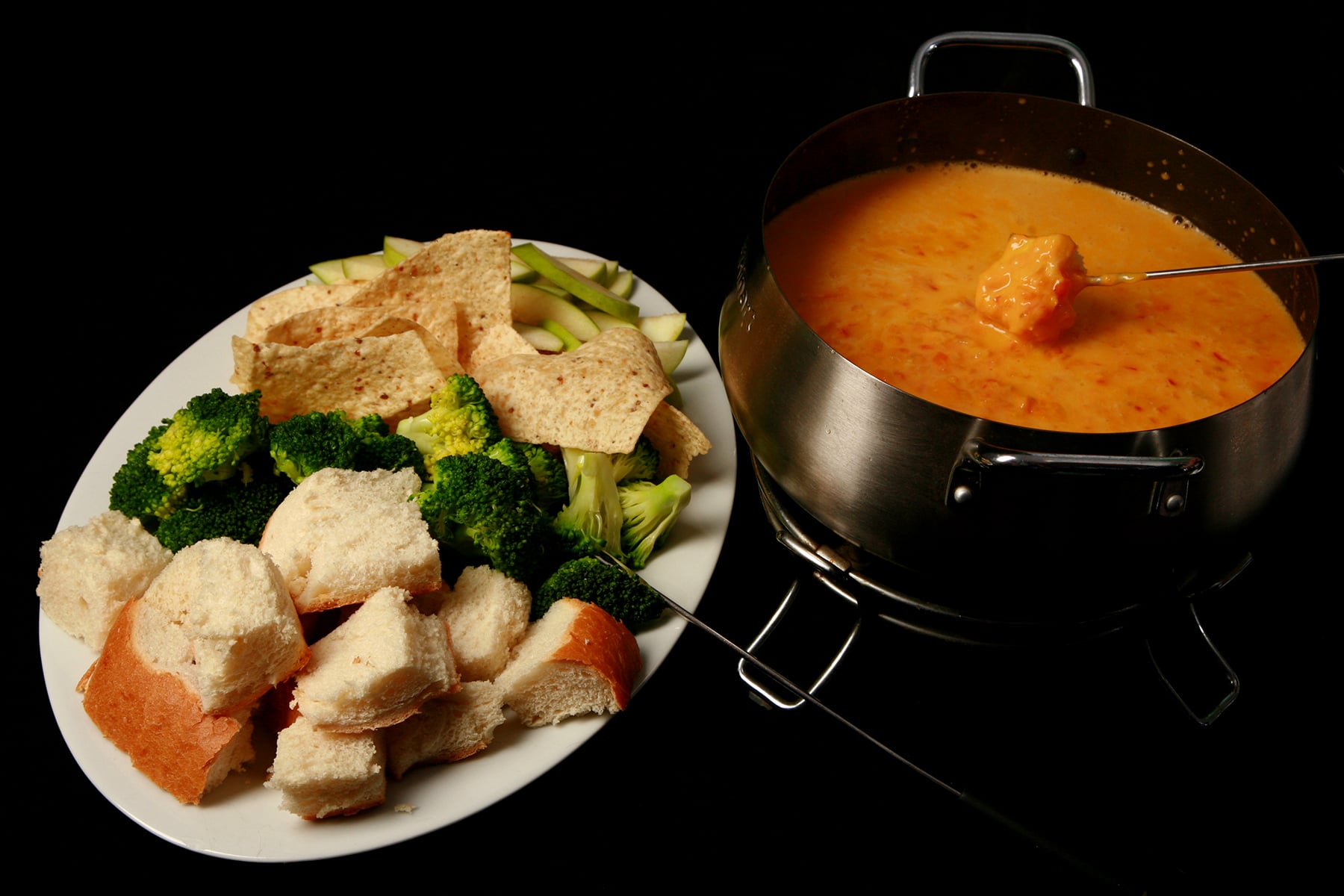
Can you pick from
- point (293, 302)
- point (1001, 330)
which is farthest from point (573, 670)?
point (293, 302)

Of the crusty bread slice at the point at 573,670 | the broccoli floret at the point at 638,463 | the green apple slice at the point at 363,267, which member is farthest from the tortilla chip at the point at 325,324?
the crusty bread slice at the point at 573,670

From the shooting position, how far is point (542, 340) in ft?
6.82

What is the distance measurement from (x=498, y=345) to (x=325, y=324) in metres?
0.31

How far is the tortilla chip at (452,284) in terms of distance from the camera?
1.89 metres

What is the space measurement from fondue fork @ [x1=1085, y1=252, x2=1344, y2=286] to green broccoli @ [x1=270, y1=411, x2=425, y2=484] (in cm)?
111

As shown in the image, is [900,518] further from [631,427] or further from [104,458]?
[104,458]

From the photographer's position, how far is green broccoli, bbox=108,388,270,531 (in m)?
1.63

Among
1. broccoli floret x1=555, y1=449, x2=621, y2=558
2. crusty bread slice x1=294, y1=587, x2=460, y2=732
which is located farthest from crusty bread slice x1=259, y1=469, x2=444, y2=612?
broccoli floret x1=555, y1=449, x2=621, y2=558

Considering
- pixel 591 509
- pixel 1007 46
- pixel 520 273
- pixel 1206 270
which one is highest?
pixel 1007 46

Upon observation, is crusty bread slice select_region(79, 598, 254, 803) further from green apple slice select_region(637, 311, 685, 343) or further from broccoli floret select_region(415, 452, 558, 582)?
green apple slice select_region(637, 311, 685, 343)

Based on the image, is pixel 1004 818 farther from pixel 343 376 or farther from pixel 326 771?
pixel 343 376

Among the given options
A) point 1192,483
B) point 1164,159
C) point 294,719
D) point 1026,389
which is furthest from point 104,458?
point 1164,159

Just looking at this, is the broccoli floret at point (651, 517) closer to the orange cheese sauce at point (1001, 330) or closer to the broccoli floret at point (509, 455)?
the broccoli floret at point (509, 455)

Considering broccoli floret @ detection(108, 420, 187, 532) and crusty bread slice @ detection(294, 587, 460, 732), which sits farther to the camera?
broccoli floret @ detection(108, 420, 187, 532)
